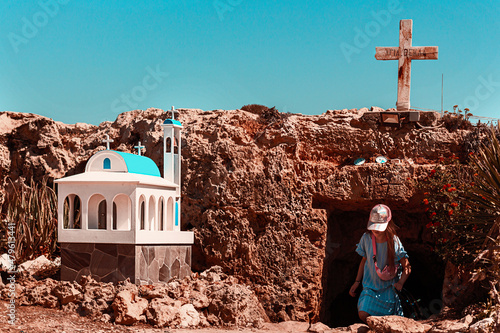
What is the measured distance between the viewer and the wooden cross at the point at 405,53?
10.2m

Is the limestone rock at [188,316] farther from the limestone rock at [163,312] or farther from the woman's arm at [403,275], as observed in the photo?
the woman's arm at [403,275]

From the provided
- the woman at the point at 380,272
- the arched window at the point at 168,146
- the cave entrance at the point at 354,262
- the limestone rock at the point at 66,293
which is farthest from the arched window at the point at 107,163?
the cave entrance at the point at 354,262

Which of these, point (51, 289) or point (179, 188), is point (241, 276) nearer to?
point (179, 188)

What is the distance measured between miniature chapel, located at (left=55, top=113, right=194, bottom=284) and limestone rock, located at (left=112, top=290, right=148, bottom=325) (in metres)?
0.60

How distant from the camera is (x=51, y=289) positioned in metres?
8.73

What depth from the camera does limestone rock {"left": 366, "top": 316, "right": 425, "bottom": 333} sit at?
24.4 ft

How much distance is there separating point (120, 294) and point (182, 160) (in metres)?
3.23

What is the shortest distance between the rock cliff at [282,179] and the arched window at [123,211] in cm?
142

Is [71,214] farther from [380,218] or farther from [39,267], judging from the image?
[380,218]

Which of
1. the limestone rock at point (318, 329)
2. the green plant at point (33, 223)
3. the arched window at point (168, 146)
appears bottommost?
the limestone rock at point (318, 329)

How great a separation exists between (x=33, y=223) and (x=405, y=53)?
691 centimetres

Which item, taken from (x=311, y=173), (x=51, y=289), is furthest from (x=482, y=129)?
(x=51, y=289)

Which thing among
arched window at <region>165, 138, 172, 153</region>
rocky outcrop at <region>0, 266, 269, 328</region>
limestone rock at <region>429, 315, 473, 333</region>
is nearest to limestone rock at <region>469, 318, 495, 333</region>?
limestone rock at <region>429, 315, 473, 333</region>

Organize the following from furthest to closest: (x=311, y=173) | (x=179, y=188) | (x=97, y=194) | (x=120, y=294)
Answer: (x=311, y=173)
(x=179, y=188)
(x=97, y=194)
(x=120, y=294)
